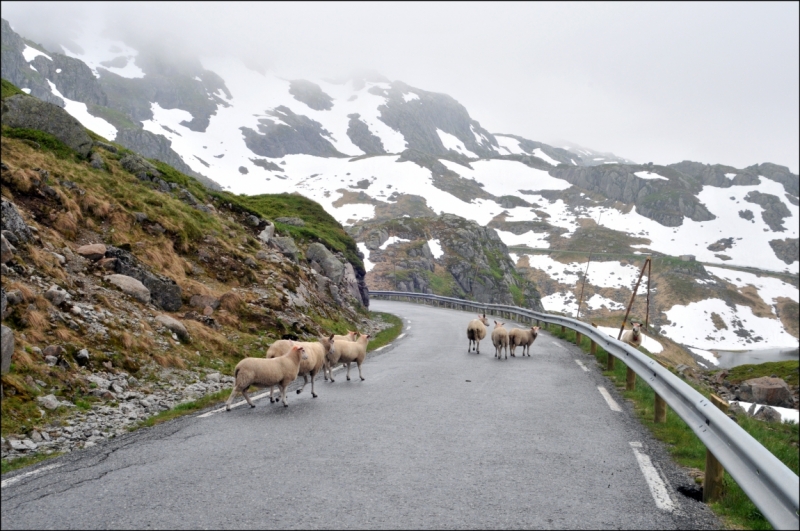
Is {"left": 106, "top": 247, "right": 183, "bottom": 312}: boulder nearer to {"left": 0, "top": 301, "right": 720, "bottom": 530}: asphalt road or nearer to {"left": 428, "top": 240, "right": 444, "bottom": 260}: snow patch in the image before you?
{"left": 0, "top": 301, "right": 720, "bottom": 530}: asphalt road

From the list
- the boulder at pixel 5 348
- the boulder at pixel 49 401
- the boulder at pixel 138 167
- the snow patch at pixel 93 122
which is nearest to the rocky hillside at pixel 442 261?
the boulder at pixel 138 167

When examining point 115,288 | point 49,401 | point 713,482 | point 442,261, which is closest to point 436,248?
point 442,261

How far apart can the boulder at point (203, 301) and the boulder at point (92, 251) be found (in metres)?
2.58

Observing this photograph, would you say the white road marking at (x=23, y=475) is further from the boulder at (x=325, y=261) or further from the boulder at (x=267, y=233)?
the boulder at (x=325, y=261)

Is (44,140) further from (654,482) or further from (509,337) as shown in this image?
(654,482)

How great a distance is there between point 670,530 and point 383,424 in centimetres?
421

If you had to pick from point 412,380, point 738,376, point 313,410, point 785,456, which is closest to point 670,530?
point 785,456

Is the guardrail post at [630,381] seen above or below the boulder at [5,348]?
below

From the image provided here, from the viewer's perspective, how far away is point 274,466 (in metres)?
5.79

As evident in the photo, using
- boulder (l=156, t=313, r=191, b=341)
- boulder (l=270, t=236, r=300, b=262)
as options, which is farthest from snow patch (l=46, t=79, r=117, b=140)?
boulder (l=156, t=313, r=191, b=341)

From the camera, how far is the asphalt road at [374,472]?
177 inches

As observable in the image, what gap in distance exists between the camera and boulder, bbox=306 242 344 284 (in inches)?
1118

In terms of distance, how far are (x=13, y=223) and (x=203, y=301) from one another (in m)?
4.93

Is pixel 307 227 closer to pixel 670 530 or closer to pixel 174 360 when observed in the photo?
pixel 174 360
